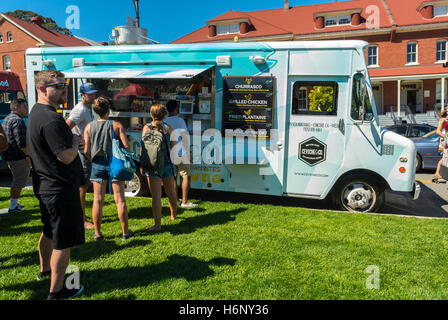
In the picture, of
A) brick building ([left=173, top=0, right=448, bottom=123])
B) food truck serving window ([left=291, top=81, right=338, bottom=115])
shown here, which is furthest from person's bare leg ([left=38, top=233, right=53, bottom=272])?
brick building ([left=173, top=0, right=448, bottom=123])

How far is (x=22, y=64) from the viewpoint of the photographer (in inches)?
1453

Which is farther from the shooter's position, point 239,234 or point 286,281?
point 239,234

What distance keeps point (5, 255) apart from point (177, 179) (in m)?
3.34

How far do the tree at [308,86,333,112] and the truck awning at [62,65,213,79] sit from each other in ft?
6.23

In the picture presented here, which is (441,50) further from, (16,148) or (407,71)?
(16,148)

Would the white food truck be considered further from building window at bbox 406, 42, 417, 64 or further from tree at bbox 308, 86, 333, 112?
building window at bbox 406, 42, 417, 64

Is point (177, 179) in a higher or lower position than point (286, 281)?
higher

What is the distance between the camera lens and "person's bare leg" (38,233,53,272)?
132 inches

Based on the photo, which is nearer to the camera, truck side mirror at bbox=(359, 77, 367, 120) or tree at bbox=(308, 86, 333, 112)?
truck side mirror at bbox=(359, 77, 367, 120)

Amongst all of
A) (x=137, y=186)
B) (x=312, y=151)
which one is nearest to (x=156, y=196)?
(x=137, y=186)

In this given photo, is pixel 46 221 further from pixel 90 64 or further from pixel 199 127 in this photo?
pixel 90 64

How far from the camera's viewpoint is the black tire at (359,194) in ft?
19.7
